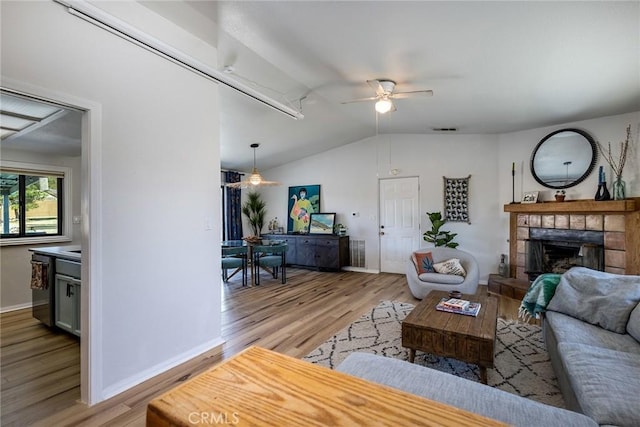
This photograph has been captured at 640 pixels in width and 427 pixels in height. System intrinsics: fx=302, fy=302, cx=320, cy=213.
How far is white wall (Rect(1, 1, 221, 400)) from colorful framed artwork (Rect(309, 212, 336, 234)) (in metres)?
3.95

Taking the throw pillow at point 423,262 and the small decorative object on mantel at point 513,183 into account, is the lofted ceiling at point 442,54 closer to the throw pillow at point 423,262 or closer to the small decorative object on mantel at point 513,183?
the small decorative object on mantel at point 513,183

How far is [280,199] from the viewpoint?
7527 mm

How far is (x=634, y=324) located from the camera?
201cm

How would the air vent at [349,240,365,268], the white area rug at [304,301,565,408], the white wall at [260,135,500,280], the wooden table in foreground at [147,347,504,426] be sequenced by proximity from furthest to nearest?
the air vent at [349,240,365,268]
the white wall at [260,135,500,280]
the white area rug at [304,301,565,408]
the wooden table in foreground at [147,347,504,426]

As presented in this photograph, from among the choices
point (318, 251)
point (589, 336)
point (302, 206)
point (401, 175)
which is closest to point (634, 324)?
point (589, 336)

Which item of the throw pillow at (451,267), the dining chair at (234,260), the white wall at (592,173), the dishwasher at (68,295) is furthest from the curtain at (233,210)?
the white wall at (592,173)

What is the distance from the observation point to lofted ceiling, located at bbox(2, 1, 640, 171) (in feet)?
6.75

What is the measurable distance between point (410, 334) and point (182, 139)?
2.50 m

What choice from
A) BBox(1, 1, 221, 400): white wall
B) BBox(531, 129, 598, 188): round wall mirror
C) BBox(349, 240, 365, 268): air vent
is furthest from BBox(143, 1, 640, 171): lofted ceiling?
BBox(349, 240, 365, 268): air vent

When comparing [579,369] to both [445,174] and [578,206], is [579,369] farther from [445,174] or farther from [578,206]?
[445,174]

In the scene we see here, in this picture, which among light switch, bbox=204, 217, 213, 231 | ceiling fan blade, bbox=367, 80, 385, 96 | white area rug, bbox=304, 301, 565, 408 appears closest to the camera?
white area rug, bbox=304, 301, 565, 408

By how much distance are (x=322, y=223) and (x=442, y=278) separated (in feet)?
10.4

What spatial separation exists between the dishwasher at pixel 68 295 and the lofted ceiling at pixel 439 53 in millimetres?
2442

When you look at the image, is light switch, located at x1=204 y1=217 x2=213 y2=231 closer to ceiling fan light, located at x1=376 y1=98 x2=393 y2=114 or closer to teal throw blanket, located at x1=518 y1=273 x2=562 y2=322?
ceiling fan light, located at x1=376 y1=98 x2=393 y2=114
